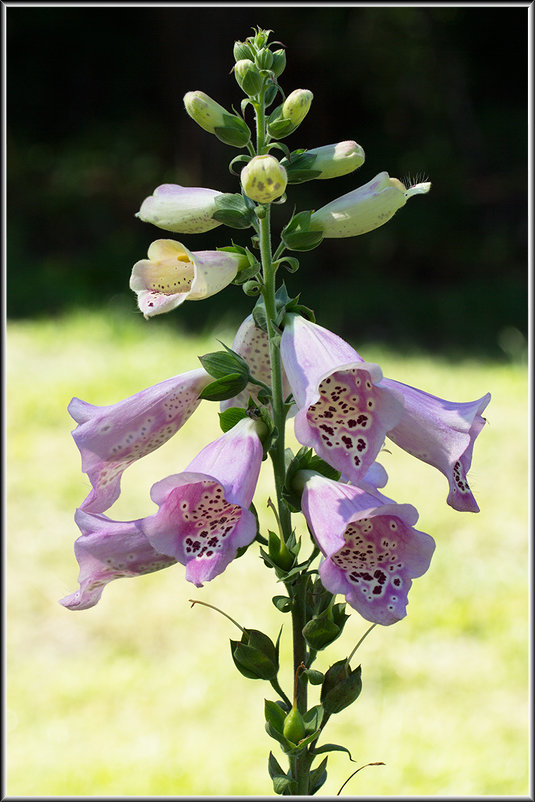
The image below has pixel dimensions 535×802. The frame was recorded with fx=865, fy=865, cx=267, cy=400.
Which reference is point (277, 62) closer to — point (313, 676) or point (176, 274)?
point (176, 274)

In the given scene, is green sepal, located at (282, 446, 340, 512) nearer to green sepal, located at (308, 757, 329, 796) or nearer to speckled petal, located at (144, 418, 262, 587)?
speckled petal, located at (144, 418, 262, 587)

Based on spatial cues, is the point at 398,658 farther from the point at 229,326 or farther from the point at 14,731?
the point at 229,326

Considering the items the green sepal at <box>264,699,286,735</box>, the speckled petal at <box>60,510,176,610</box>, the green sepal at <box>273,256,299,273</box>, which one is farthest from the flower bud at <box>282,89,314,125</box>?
the green sepal at <box>264,699,286,735</box>

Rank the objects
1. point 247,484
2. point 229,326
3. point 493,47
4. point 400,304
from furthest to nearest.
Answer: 1. point 493,47
2. point 400,304
3. point 229,326
4. point 247,484

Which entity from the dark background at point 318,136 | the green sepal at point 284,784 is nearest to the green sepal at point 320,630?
the green sepal at point 284,784

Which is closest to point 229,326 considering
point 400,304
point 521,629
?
point 400,304

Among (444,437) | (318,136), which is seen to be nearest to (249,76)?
(444,437)
